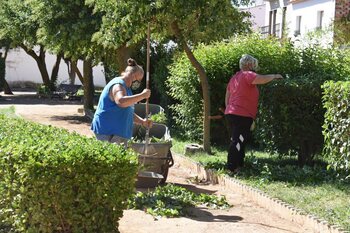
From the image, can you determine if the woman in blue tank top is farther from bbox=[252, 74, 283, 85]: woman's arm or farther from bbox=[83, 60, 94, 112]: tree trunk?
bbox=[83, 60, 94, 112]: tree trunk

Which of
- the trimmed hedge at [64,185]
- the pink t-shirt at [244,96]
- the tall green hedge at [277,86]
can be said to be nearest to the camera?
the trimmed hedge at [64,185]

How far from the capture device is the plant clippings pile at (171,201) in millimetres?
7316

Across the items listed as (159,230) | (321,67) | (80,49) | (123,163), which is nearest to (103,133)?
(159,230)

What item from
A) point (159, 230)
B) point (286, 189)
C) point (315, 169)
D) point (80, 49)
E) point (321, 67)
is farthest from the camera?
point (80, 49)

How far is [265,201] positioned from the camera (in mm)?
7836

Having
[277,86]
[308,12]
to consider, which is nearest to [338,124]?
[277,86]

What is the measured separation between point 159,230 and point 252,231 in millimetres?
954

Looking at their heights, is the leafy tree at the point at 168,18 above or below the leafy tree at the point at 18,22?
below

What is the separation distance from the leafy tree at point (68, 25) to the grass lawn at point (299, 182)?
7730 mm

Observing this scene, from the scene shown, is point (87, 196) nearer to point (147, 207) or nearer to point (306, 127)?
point (147, 207)

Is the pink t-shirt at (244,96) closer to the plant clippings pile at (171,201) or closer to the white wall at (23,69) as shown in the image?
the plant clippings pile at (171,201)

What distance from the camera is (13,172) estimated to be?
5430 mm

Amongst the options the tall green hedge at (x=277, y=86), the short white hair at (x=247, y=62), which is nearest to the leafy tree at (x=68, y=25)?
the tall green hedge at (x=277, y=86)

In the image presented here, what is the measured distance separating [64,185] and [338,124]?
13.3 feet
